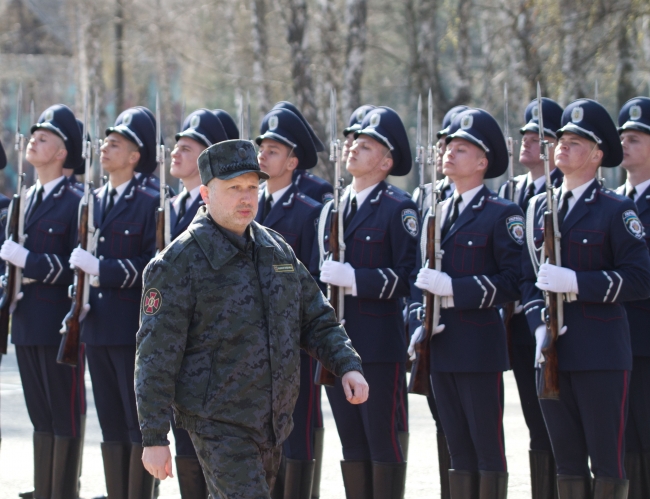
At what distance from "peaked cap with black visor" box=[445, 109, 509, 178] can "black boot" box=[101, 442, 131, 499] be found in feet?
8.20

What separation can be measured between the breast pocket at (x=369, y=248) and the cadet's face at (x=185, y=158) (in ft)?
3.76

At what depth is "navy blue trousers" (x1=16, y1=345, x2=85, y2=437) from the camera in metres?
6.96

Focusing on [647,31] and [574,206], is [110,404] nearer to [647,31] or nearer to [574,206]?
[574,206]

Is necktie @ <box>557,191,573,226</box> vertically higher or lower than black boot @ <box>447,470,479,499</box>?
higher

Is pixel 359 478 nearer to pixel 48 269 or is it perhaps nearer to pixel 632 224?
pixel 632 224

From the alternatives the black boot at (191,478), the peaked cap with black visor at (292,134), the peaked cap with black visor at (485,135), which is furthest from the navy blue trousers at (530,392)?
the black boot at (191,478)

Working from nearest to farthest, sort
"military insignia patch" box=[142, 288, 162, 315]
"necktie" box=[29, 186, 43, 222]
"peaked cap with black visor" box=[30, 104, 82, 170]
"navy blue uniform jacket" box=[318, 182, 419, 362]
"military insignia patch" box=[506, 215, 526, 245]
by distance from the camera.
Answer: "military insignia patch" box=[142, 288, 162, 315]
"military insignia patch" box=[506, 215, 526, 245]
"navy blue uniform jacket" box=[318, 182, 419, 362]
"necktie" box=[29, 186, 43, 222]
"peaked cap with black visor" box=[30, 104, 82, 170]

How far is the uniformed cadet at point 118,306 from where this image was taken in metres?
6.61

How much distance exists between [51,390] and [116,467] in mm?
684

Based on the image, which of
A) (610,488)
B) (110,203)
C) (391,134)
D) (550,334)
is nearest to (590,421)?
(610,488)

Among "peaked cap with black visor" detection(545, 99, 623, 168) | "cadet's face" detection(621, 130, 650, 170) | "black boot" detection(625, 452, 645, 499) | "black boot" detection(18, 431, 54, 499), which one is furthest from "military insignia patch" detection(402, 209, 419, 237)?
"black boot" detection(18, 431, 54, 499)

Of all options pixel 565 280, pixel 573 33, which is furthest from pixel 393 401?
pixel 573 33

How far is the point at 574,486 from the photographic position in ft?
18.7

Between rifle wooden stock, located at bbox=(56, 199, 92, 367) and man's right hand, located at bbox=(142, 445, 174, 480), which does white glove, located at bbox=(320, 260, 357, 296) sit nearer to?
rifle wooden stock, located at bbox=(56, 199, 92, 367)
